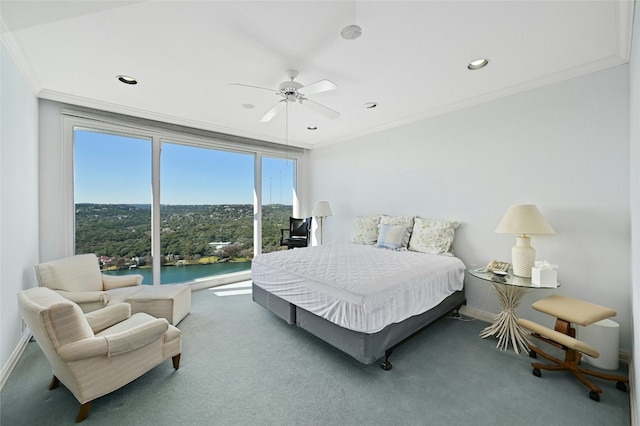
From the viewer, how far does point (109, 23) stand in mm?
1896

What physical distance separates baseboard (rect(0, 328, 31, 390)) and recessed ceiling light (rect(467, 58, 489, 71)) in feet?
15.9

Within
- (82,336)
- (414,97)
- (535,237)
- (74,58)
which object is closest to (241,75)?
(74,58)

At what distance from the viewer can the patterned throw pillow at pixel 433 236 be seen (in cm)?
337

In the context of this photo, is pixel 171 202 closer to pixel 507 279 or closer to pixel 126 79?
pixel 126 79

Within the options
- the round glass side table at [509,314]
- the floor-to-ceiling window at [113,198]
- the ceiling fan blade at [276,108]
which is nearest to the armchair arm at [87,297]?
the floor-to-ceiling window at [113,198]

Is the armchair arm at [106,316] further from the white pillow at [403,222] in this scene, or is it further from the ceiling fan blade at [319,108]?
the white pillow at [403,222]

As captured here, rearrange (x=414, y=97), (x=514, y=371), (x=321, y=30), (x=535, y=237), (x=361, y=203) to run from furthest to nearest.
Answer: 1. (x=361, y=203)
2. (x=414, y=97)
3. (x=535, y=237)
4. (x=514, y=371)
5. (x=321, y=30)

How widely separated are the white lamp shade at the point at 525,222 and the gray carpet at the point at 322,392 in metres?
1.17

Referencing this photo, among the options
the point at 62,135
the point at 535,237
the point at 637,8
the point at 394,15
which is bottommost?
the point at 535,237

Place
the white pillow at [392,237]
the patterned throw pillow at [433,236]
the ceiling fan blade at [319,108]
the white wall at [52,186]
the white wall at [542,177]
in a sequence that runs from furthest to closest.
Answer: the white pillow at [392,237]
the patterned throw pillow at [433,236]
the white wall at [52,186]
the ceiling fan blade at [319,108]
the white wall at [542,177]

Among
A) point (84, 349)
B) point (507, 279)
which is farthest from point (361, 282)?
point (84, 349)

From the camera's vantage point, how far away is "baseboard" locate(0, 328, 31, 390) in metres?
2.02

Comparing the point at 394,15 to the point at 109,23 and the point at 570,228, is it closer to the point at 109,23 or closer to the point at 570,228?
the point at 109,23

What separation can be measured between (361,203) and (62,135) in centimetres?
449
